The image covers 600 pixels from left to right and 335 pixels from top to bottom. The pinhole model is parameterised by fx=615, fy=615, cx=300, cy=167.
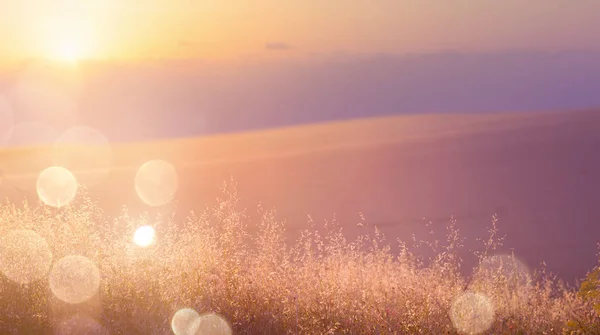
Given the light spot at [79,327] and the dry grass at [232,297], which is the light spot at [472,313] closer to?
the dry grass at [232,297]

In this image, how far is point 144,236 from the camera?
5.19m

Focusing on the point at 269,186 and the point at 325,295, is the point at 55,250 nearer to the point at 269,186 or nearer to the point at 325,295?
the point at 325,295

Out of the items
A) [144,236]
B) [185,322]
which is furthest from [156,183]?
[185,322]

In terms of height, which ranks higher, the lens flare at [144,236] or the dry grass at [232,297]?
the lens flare at [144,236]

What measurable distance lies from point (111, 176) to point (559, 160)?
40.8 ft

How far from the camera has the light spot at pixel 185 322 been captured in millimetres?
4249

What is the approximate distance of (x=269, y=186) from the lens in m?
14.8

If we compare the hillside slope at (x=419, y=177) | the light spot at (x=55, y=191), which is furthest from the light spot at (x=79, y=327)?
the hillside slope at (x=419, y=177)

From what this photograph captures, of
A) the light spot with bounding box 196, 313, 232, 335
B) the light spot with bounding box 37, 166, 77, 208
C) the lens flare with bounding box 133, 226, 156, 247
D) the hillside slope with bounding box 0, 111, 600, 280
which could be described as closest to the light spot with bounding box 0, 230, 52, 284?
the lens flare with bounding box 133, 226, 156, 247

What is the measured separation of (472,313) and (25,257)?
11.2ft

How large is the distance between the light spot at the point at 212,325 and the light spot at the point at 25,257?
134cm

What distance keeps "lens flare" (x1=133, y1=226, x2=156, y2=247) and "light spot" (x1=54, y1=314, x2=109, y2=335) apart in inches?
34.6

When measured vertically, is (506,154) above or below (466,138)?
below

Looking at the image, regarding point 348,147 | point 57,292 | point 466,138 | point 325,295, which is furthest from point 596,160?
point 57,292
